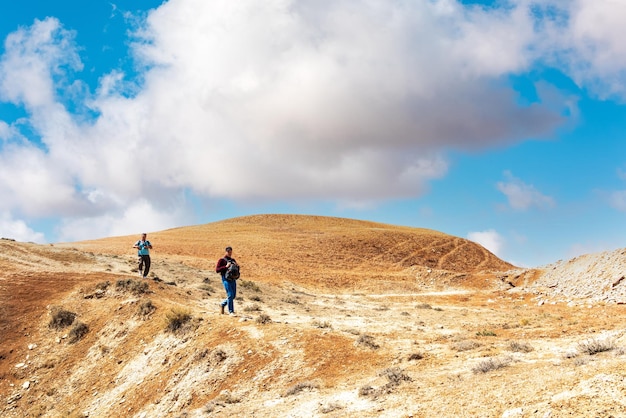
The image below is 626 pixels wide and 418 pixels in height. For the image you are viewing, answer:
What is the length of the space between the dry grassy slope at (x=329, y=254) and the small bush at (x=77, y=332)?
23.0 meters

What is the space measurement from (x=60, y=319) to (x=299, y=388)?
11.8 m

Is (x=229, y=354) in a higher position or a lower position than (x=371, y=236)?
lower

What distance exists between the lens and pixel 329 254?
60906mm

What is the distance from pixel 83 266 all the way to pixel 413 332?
21.3 metres

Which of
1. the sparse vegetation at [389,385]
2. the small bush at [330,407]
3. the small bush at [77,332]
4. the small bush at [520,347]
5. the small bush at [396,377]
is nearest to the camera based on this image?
the small bush at [330,407]

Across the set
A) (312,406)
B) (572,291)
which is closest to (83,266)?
(312,406)

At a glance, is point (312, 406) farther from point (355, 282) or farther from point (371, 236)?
point (371, 236)

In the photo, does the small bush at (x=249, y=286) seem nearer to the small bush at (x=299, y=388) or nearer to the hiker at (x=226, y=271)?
the hiker at (x=226, y=271)

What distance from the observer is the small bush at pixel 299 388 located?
978 cm

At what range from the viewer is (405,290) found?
42.5 m

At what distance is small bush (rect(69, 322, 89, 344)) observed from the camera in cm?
1634

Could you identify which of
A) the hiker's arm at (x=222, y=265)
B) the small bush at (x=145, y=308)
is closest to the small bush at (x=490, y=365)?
the hiker's arm at (x=222, y=265)

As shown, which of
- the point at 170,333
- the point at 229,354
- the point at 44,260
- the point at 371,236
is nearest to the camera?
the point at 229,354

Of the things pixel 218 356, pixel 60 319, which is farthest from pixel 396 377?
pixel 60 319
